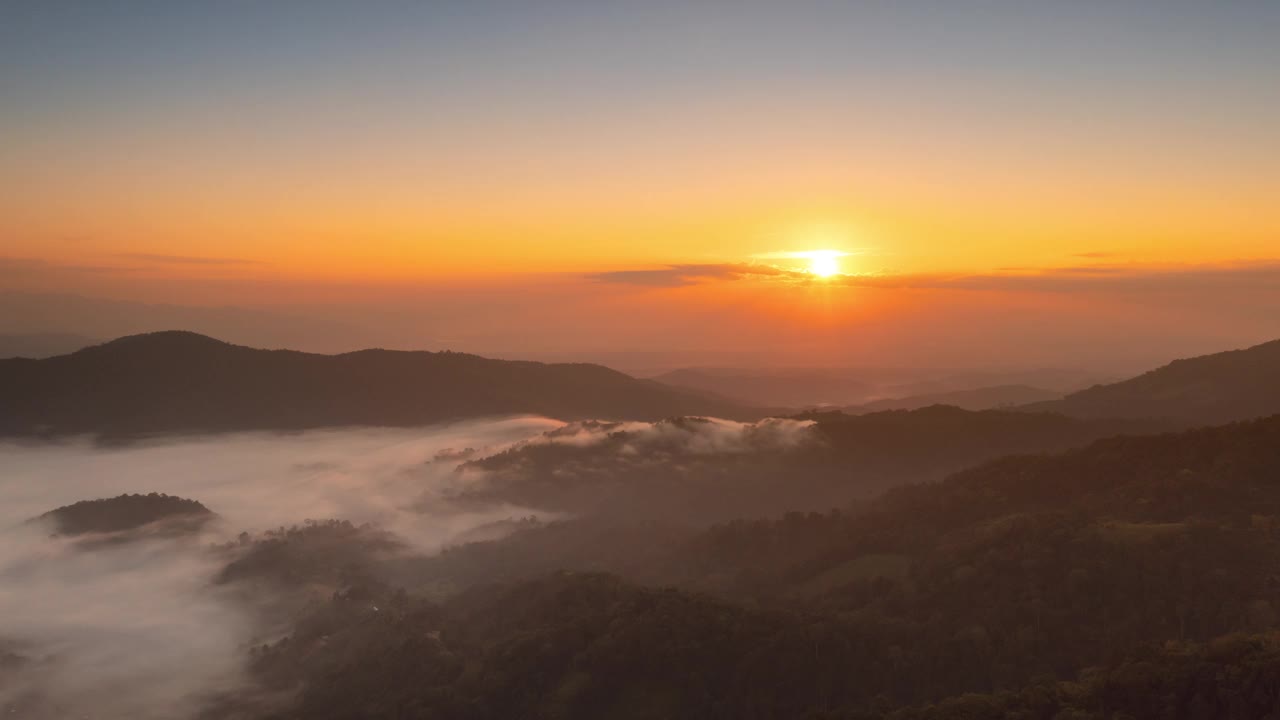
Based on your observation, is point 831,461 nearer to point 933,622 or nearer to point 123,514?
point 933,622

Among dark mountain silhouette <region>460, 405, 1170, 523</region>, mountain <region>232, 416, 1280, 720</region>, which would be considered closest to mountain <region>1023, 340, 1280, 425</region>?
dark mountain silhouette <region>460, 405, 1170, 523</region>

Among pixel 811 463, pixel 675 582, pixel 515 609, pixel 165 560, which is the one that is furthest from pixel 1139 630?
pixel 165 560

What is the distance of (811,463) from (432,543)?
8816 centimetres

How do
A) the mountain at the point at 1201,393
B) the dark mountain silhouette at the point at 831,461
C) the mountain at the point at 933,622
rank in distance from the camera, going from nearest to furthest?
the mountain at the point at 933,622 < the mountain at the point at 1201,393 < the dark mountain silhouette at the point at 831,461

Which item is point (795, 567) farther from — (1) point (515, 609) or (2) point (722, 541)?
(1) point (515, 609)

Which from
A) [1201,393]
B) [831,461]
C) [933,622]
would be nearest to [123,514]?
[831,461]

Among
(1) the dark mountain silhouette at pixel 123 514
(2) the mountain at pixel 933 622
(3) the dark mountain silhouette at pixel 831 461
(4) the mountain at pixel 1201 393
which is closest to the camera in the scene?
(2) the mountain at pixel 933 622

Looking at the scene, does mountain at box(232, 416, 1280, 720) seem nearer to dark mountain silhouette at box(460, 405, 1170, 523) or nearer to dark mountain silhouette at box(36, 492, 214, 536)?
dark mountain silhouette at box(460, 405, 1170, 523)

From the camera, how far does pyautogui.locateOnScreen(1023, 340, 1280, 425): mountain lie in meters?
148

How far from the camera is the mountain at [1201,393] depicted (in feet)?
484

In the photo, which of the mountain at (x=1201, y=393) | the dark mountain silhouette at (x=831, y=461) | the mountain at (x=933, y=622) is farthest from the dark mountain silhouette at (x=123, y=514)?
the mountain at (x=1201, y=393)

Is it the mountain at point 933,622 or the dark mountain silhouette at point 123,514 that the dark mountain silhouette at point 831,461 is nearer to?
the mountain at point 933,622

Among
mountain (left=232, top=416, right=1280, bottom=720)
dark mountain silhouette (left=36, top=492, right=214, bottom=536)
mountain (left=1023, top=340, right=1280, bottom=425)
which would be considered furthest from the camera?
dark mountain silhouette (left=36, top=492, right=214, bottom=536)

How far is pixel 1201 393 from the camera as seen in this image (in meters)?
160
